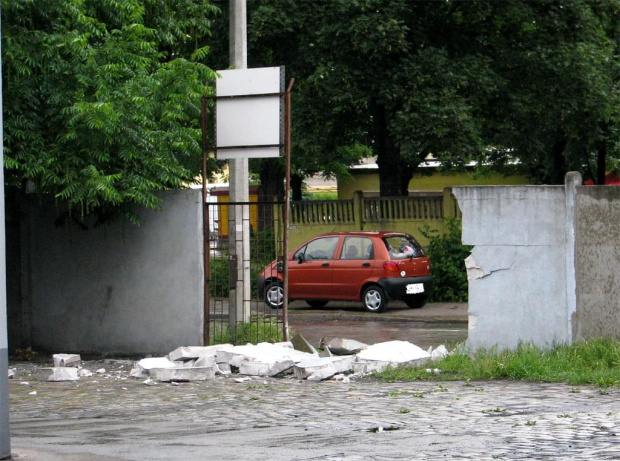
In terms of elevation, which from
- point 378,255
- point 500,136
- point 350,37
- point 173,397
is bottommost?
point 173,397

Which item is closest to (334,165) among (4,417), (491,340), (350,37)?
(350,37)

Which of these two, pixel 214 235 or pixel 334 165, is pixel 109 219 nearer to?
pixel 214 235

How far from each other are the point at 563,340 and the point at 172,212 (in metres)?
5.50

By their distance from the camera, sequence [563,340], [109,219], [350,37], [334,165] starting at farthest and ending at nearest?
[334,165] → [350,37] → [109,219] → [563,340]

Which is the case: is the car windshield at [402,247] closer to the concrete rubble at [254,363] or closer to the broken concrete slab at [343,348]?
the broken concrete slab at [343,348]

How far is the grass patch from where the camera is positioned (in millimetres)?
10641

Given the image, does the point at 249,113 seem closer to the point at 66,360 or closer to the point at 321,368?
the point at 321,368

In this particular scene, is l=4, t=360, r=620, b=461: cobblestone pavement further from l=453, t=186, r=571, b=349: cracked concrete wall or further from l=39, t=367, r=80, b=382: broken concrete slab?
l=453, t=186, r=571, b=349: cracked concrete wall

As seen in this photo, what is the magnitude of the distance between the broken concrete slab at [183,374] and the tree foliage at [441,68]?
11.5m

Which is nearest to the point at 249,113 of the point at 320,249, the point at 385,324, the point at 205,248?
the point at 205,248

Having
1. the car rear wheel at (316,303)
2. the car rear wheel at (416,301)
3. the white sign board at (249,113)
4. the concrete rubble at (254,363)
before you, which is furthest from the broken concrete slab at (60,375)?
the car rear wheel at (316,303)

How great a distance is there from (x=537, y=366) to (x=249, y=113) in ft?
17.0

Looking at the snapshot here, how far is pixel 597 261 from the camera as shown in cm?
1134

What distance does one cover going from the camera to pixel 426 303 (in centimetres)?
2253
